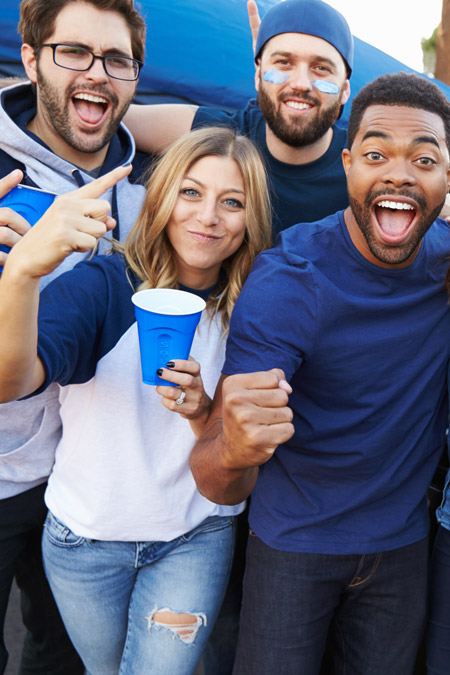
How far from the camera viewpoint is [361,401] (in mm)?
2127

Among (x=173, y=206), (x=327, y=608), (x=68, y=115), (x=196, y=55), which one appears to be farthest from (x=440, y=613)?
(x=196, y=55)

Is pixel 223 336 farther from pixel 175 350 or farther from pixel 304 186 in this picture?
pixel 304 186

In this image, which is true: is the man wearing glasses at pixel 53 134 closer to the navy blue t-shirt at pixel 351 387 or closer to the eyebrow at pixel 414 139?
the navy blue t-shirt at pixel 351 387

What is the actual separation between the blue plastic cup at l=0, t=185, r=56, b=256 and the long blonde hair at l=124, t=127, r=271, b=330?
0.35 meters

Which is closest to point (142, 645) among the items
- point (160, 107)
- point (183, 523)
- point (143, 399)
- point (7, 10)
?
point (183, 523)

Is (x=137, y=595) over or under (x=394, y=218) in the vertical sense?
under

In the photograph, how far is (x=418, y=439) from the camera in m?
2.21

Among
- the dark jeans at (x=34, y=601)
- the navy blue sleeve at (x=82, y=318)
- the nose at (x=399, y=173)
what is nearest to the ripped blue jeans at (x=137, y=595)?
the dark jeans at (x=34, y=601)

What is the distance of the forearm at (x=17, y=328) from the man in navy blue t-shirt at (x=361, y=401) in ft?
2.05

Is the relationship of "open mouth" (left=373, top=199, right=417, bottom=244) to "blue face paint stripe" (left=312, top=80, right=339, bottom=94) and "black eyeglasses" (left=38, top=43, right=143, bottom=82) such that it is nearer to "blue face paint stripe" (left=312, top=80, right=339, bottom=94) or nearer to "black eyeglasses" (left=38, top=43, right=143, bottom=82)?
"blue face paint stripe" (left=312, top=80, right=339, bottom=94)

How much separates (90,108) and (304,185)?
1.06 m

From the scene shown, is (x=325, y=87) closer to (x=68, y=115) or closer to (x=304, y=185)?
(x=304, y=185)

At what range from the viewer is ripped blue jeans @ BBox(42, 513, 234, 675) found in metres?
2.21

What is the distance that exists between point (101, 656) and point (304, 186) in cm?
222
